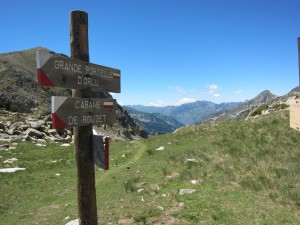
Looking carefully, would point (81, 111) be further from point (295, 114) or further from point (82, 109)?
point (295, 114)

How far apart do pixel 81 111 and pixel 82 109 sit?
58mm

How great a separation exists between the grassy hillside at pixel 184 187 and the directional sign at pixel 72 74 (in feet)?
17.9

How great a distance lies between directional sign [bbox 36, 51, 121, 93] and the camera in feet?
19.8

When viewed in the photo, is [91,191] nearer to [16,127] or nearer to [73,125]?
[73,125]

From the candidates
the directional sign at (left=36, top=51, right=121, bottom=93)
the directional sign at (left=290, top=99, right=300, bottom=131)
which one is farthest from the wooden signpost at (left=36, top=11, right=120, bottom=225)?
the directional sign at (left=290, top=99, right=300, bottom=131)

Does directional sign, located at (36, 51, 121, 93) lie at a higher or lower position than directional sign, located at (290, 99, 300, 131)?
higher

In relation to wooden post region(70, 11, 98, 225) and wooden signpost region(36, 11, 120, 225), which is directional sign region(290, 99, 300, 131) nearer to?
wooden signpost region(36, 11, 120, 225)

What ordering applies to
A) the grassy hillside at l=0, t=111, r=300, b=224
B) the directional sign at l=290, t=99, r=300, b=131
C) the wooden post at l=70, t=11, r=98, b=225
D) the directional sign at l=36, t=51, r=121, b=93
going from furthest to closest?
the directional sign at l=290, t=99, r=300, b=131 < the grassy hillside at l=0, t=111, r=300, b=224 < the wooden post at l=70, t=11, r=98, b=225 < the directional sign at l=36, t=51, r=121, b=93

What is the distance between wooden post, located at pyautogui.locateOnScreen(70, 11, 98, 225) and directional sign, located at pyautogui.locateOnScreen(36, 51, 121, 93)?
35cm

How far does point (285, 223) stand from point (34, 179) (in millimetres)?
15197

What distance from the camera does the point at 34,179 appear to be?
63.4 feet

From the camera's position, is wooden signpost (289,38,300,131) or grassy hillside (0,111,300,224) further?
wooden signpost (289,38,300,131)

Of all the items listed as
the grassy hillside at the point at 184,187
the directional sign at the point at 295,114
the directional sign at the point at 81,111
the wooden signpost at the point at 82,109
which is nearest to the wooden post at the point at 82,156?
the wooden signpost at the point at 82,109

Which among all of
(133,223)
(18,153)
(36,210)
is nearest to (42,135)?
(18,153)
